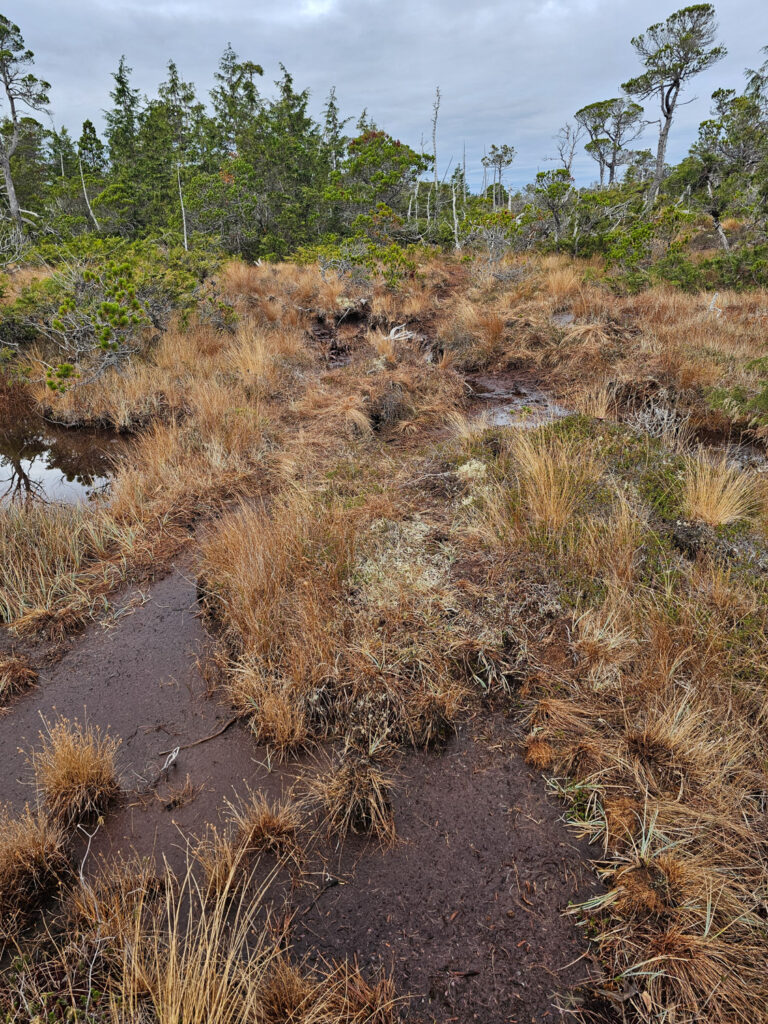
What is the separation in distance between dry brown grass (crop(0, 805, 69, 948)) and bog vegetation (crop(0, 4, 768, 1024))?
10 millimetres

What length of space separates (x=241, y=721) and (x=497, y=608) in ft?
5.70

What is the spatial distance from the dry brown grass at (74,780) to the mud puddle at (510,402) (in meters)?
4.91

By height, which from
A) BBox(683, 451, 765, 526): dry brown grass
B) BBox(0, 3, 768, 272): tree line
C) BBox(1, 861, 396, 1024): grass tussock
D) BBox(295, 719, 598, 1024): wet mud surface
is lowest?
BBox(295, 719, 598, 1024): wet mud surface

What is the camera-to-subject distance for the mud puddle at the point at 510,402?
20.4 feet

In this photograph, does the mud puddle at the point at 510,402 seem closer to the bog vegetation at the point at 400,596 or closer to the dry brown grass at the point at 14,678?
the bog vegetation at the point at 400,596

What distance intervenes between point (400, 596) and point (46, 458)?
5985 mm

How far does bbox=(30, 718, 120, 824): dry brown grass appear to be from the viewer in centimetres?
226

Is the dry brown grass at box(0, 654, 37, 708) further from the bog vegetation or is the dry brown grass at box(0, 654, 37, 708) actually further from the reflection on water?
the reflection on water

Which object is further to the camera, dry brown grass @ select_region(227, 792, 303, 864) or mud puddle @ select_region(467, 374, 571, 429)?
mud puddle @ select_region(467, 374, 571, 429)

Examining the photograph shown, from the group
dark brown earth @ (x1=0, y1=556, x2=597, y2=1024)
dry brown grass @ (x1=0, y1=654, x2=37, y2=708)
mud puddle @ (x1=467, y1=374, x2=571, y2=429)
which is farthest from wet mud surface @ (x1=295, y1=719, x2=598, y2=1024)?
mud puddle @ (x1=467, y1=374, x2=571, y2=429)

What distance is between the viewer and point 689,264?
34.1 feet

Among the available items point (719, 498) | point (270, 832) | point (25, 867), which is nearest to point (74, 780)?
point (25, 867)

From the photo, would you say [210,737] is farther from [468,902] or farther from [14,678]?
[468,902]

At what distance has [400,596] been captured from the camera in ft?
10.7
